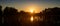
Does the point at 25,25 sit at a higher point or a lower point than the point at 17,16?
lower

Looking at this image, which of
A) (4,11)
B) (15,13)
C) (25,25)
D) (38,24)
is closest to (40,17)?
(38,24)

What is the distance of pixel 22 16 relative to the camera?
168 inches

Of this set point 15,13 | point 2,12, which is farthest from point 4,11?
point 15,13

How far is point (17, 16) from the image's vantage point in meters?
4.27

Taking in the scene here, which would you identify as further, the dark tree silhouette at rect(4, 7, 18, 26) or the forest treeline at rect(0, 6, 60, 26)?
the dark tree silhouette at rect(4, 7, 18, 26)

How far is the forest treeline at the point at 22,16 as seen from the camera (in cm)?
404

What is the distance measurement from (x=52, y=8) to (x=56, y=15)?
10.2 inches

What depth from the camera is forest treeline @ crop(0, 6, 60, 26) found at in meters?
4.04

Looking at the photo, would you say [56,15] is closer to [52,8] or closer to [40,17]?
[52,8]

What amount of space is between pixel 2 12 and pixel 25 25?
0.91 meters

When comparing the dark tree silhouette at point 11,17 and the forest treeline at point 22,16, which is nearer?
the forest treeline at point 22,16

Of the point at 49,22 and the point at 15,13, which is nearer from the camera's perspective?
the point at 49,22

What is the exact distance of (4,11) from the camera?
171 inches

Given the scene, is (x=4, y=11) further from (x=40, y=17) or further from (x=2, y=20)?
(x=40, y=17)
